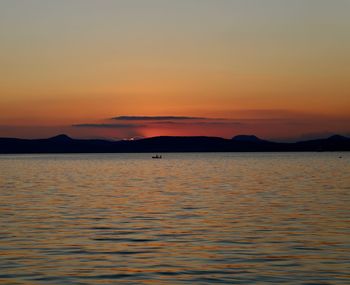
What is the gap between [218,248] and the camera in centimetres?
2741

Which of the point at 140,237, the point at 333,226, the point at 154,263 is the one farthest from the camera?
the point at 333,226

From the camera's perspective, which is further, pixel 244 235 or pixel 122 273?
pixel 244 235

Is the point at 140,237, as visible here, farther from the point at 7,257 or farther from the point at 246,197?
the point at 246,197

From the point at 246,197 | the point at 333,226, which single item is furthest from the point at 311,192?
the point at 333,226

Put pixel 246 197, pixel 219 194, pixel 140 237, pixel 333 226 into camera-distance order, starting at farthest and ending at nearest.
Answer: pixel 219 194 < pixel 246 197 < pixel 333 226 < pixel 140 237

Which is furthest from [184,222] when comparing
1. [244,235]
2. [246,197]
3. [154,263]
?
[246,197]

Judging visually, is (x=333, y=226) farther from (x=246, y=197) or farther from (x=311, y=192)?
(x=311, y=192)

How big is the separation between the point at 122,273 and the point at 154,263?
1.95 metres

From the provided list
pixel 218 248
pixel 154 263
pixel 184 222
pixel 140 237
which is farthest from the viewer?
pixel 184 222

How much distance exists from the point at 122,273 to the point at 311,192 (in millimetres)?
39965

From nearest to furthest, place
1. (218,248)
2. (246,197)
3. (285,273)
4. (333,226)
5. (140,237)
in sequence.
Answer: (285,273)
(218,248)
(140,237)
(333,226)
(246,197)

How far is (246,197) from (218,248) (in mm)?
27583

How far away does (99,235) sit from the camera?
3155 cm

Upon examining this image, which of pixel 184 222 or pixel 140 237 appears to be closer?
pixel 140 237
